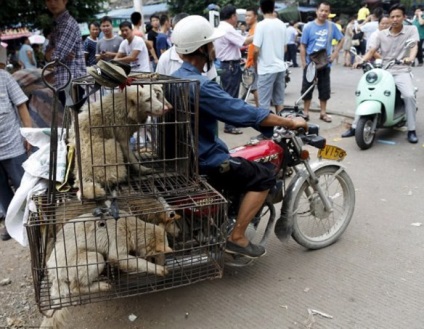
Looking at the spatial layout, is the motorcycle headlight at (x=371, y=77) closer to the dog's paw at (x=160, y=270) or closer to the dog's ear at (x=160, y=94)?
the dog's ear at (x=160, y=94)

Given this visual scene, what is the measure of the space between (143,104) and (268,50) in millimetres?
4283

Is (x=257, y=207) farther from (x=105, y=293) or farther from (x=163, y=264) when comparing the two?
(x=105, y=293)

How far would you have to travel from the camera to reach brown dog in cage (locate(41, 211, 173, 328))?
2.11m

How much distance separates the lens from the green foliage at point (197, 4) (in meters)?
23.4

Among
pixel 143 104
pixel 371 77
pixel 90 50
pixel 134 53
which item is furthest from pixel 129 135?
pixel 90 50

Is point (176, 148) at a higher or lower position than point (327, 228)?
higher

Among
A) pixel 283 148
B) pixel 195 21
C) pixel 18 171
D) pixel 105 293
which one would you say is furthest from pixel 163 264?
pixel 18 171

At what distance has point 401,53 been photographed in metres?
5.83

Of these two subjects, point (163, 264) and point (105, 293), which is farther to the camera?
point (163, 264)

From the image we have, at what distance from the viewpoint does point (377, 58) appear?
617 centimetres

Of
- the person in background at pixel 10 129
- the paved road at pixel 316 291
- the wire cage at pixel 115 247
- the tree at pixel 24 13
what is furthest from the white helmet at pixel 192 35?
the tree at pixel 24 13

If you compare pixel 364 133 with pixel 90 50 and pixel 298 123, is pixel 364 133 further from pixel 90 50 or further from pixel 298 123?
pixel 90 50

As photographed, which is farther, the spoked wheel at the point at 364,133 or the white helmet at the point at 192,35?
the spoked wheel at the point at 364,133

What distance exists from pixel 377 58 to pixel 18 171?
505cm
